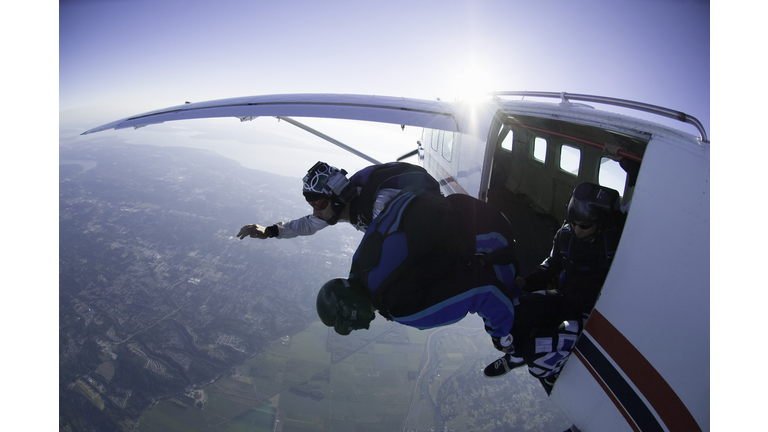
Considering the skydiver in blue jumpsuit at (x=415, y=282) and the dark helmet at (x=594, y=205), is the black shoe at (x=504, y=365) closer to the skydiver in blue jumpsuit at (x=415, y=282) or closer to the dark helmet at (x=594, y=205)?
the skydiver in blue jumpsuit at (x=415, y=282)

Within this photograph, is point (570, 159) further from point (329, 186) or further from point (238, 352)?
point (238, 352)

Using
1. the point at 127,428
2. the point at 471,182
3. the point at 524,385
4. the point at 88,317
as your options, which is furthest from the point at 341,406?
the point at 88,317

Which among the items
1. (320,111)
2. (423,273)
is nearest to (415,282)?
(423,273)

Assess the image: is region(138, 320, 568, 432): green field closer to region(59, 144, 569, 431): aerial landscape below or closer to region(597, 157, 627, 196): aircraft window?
region(59, 144, 569, 431): aerial landscape below

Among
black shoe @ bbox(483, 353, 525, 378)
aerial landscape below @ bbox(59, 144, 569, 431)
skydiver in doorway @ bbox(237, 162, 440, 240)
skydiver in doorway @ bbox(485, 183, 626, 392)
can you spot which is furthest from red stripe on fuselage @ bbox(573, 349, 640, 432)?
aerial landscape below @ bbox(59, 144, 569, 431)

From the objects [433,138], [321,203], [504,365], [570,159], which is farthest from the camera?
[433,138]
